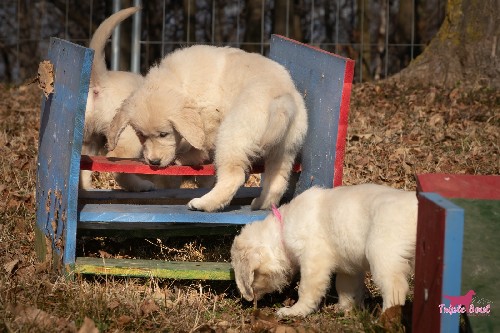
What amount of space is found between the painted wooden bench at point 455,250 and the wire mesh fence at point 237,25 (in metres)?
9.04

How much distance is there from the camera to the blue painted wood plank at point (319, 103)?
4.38m

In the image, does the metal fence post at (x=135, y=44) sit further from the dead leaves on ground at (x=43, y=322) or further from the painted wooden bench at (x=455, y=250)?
the painted wooden bench at (x=455, y=250)

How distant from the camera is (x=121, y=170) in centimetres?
430

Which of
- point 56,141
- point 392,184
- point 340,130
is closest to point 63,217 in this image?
point 56,141

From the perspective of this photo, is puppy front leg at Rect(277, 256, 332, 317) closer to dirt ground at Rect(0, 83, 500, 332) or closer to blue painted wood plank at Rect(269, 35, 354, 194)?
dirt ground at Rect(0, 83, 500, 332)

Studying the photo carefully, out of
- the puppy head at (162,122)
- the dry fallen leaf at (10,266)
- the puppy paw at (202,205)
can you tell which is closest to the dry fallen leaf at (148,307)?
the puppy paw at (202,205)

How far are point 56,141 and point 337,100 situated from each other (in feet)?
4.77

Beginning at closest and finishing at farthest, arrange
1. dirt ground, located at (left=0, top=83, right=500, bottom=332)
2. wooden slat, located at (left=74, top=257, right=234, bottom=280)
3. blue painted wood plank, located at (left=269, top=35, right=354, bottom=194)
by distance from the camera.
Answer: dirt ground, located at (left=0, top=83, right=500, bottom=332) < wooden slat, located at (left=74, top=257, right=234, bottom=280) < blue painted wood plank, located at (left=269, top=35, right=354, bottom=194)

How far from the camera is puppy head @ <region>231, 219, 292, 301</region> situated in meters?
4.00

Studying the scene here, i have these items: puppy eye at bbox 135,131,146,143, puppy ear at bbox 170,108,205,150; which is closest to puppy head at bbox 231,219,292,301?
puppy ear at bbox 170,108,205,150

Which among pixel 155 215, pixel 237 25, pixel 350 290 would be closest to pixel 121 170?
pixel 155 215

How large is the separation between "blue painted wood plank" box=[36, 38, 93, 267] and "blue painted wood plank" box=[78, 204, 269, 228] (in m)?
0.15

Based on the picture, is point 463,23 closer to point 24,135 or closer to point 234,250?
point 24,135

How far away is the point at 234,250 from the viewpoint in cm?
409
